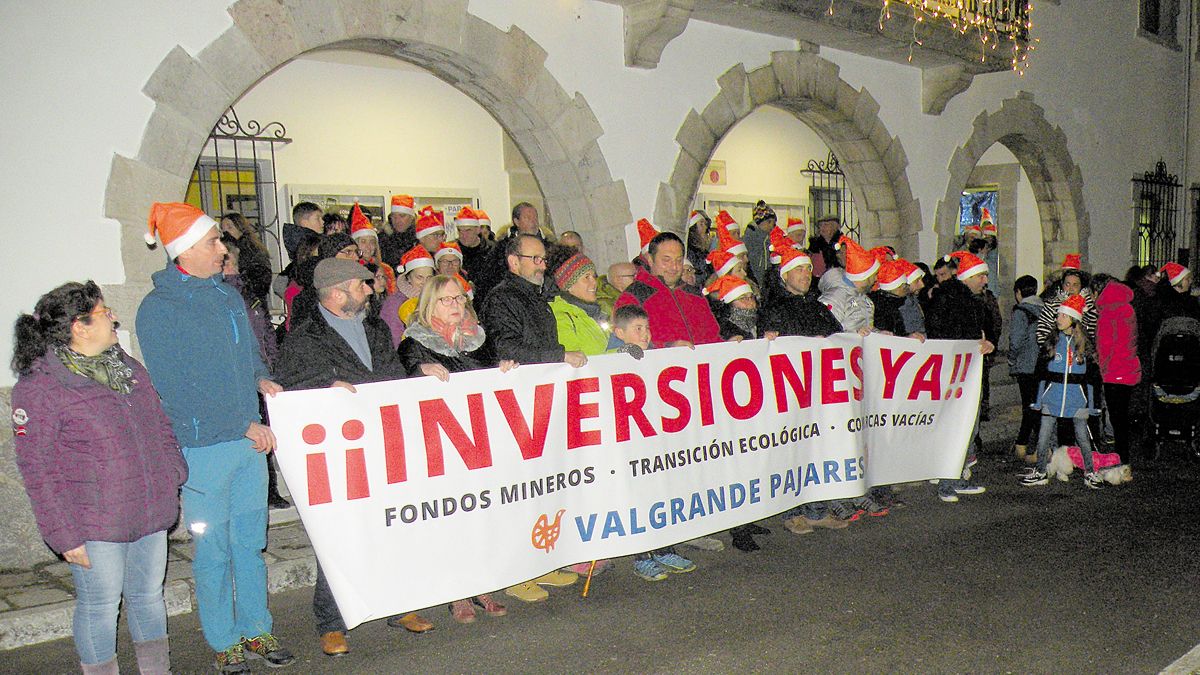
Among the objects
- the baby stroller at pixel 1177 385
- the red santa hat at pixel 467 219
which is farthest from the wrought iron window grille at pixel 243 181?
the baby stroller at pixel 1177 385

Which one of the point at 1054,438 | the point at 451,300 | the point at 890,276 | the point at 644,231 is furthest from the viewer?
the point at 644,231

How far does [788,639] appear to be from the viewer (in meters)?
4.48

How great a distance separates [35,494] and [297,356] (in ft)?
3.97

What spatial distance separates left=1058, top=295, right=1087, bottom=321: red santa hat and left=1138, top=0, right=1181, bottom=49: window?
455 inches

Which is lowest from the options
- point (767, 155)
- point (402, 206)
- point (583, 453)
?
point (583, 453)

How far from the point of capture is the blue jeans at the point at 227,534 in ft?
13.6

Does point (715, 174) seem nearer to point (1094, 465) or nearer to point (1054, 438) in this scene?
point (1054, 438)

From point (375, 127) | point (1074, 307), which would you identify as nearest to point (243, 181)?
point (375, 127)

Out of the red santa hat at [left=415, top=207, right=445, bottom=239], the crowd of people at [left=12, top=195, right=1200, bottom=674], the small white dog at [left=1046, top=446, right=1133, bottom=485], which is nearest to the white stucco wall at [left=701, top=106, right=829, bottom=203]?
the red santa hat at [left=415, top=207, right=445, bottom=239]

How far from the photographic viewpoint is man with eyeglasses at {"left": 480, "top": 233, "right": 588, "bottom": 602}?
16.8ft

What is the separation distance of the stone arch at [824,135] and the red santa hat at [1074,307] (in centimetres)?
351

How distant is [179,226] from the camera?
408 cm

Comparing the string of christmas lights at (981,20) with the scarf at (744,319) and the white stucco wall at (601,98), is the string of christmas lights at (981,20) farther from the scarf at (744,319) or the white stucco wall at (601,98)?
the scarf at (744,319)

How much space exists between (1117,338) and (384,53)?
22.2ft
